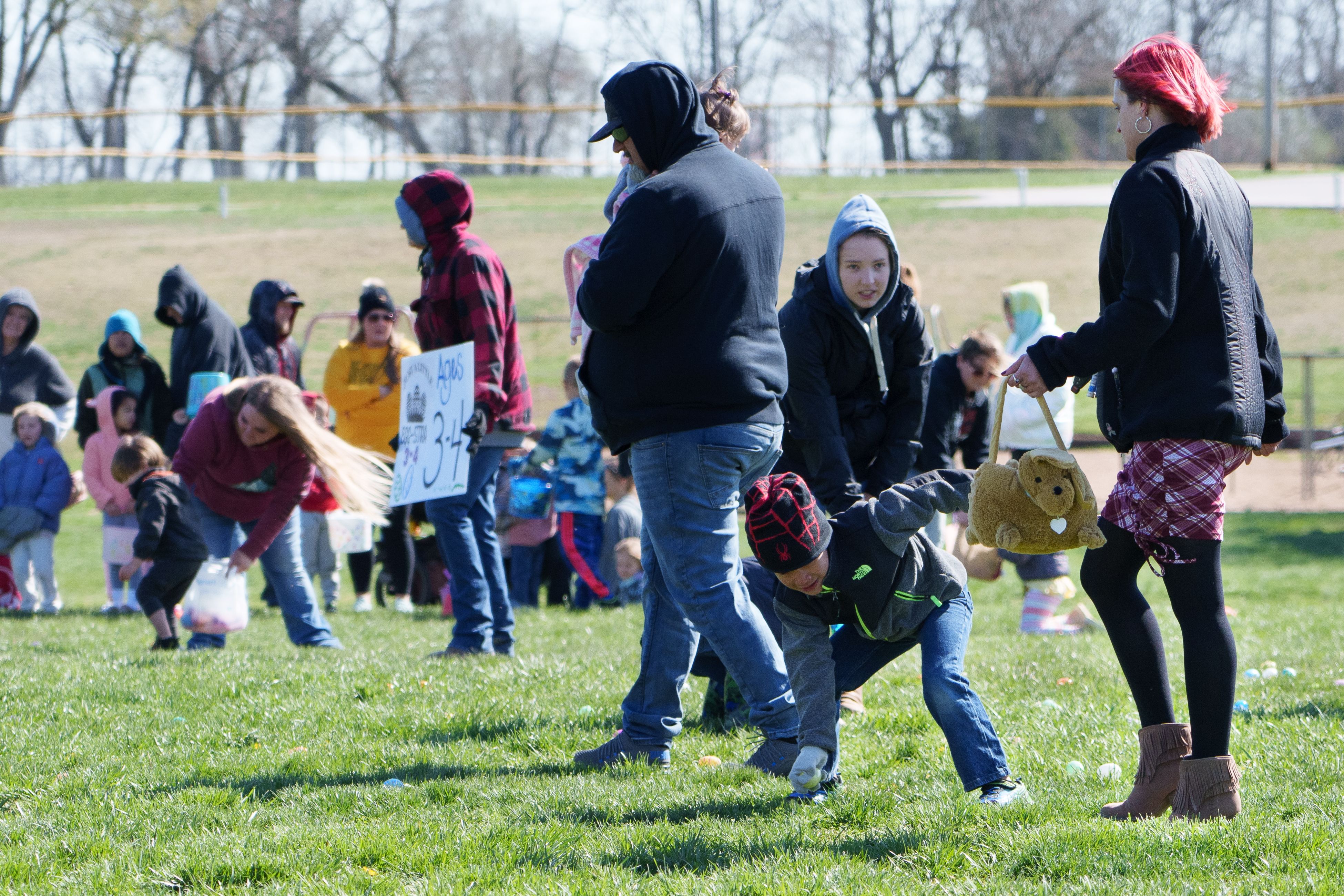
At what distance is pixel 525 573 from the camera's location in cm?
974

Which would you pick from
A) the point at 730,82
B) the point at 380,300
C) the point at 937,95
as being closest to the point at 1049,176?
the point at 937,95

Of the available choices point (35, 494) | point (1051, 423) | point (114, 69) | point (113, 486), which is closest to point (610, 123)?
point (1051, 423)

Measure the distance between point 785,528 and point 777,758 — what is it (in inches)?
37.4

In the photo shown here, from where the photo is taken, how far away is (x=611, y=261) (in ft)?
12.3

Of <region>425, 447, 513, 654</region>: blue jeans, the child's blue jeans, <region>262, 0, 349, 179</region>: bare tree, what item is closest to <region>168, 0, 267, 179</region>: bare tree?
<region>262, 0, 349, 179</region>: bare tree

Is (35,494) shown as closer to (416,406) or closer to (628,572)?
(628,572)

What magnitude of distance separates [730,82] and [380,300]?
541cm

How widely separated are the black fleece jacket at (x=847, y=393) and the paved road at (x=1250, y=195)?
2643cm

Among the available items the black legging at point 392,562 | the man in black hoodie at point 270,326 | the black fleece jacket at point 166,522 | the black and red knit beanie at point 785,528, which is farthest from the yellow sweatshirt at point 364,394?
the black and red knit beanie at point 785,528

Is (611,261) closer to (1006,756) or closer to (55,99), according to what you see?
(1006,756)

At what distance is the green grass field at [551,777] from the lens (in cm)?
321

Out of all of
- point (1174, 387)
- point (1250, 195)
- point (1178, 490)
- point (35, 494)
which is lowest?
point (35, 494)

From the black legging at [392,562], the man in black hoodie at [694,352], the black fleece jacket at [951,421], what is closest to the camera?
the man in black hoodie at [694,352]

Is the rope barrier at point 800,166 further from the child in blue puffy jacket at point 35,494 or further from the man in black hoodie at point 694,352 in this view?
the man in black hoodie at point 694,352
